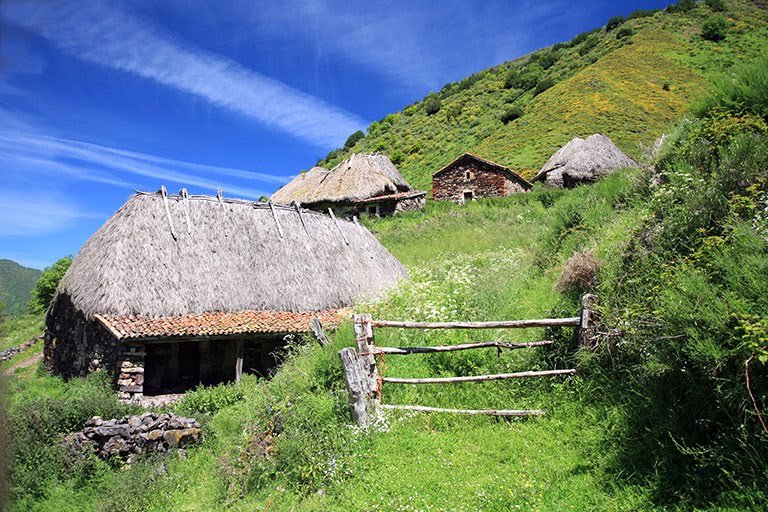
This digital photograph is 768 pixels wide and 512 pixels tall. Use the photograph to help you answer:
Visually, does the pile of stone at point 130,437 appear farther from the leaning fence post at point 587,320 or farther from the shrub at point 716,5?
the shrub at point 716,5

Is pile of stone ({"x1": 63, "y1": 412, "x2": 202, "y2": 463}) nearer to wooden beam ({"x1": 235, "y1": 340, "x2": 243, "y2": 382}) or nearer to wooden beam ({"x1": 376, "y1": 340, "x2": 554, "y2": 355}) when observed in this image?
wooden beam ({"x1": 235, "y1": 340, "x2": 243, "y2": 382})

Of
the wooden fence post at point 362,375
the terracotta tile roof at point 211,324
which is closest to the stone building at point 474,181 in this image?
the terracotta tile roof at point 211,324

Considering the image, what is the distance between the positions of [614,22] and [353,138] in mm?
38191

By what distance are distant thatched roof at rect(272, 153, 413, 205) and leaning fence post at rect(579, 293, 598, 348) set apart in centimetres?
2722

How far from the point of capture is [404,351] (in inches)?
290

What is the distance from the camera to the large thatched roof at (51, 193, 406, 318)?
12805 mm

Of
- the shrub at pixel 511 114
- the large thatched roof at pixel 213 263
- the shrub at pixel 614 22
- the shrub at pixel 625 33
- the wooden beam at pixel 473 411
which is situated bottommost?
the wooden beam at pixel 473 411

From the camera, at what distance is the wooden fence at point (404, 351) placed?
21.9ft

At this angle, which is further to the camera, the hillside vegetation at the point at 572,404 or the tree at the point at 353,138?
the tree at the point at 353,138

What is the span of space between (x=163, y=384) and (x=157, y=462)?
195 inches

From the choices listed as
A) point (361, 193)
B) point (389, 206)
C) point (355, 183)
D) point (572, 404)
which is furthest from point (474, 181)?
point (572, 404)

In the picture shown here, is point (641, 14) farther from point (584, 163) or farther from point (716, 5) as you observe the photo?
point (584, 163)

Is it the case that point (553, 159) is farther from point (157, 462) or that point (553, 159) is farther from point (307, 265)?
point (157, 462)

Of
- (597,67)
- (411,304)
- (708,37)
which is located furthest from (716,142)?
(708,37)
